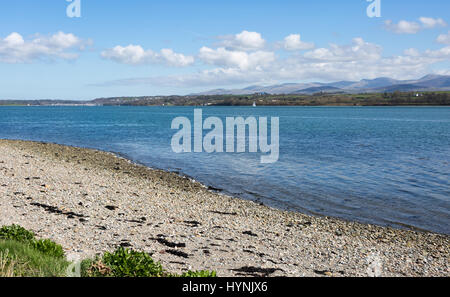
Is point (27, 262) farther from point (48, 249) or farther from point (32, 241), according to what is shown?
point (32, 241)

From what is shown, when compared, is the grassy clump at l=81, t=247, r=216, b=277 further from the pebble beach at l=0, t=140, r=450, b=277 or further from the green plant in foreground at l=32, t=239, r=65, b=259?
the pebble beach at l=0, t=140, r=450, b=277

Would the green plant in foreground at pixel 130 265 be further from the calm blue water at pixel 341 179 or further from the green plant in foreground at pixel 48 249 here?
the calm blue water at pixel 341 179

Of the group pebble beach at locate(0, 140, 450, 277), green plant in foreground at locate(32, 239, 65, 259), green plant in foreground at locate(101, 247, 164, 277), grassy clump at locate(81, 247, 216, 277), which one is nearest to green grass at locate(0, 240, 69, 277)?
green plant in foreground at locate(32, 239, 65, 259)

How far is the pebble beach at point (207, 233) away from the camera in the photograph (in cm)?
1175

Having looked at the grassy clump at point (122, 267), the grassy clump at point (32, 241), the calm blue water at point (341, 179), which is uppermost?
the grassy clump at point (32, 241)

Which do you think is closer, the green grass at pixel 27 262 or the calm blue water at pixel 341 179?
the green grass at pixel 27 262

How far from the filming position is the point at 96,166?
104 ft

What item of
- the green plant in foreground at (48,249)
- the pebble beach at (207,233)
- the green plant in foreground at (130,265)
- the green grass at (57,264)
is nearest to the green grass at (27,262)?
the green grass at (57,264)

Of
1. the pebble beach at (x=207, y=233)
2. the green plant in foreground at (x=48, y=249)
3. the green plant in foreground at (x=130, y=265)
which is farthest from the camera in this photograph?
the pebble beach at (x=207, y=233)

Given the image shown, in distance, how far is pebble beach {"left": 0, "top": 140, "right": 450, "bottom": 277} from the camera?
11753 mm

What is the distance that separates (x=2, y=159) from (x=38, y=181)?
1078 centimetres

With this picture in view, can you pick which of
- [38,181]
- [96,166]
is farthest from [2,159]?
[38,181]

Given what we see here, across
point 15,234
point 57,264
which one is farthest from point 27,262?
point 15,234
